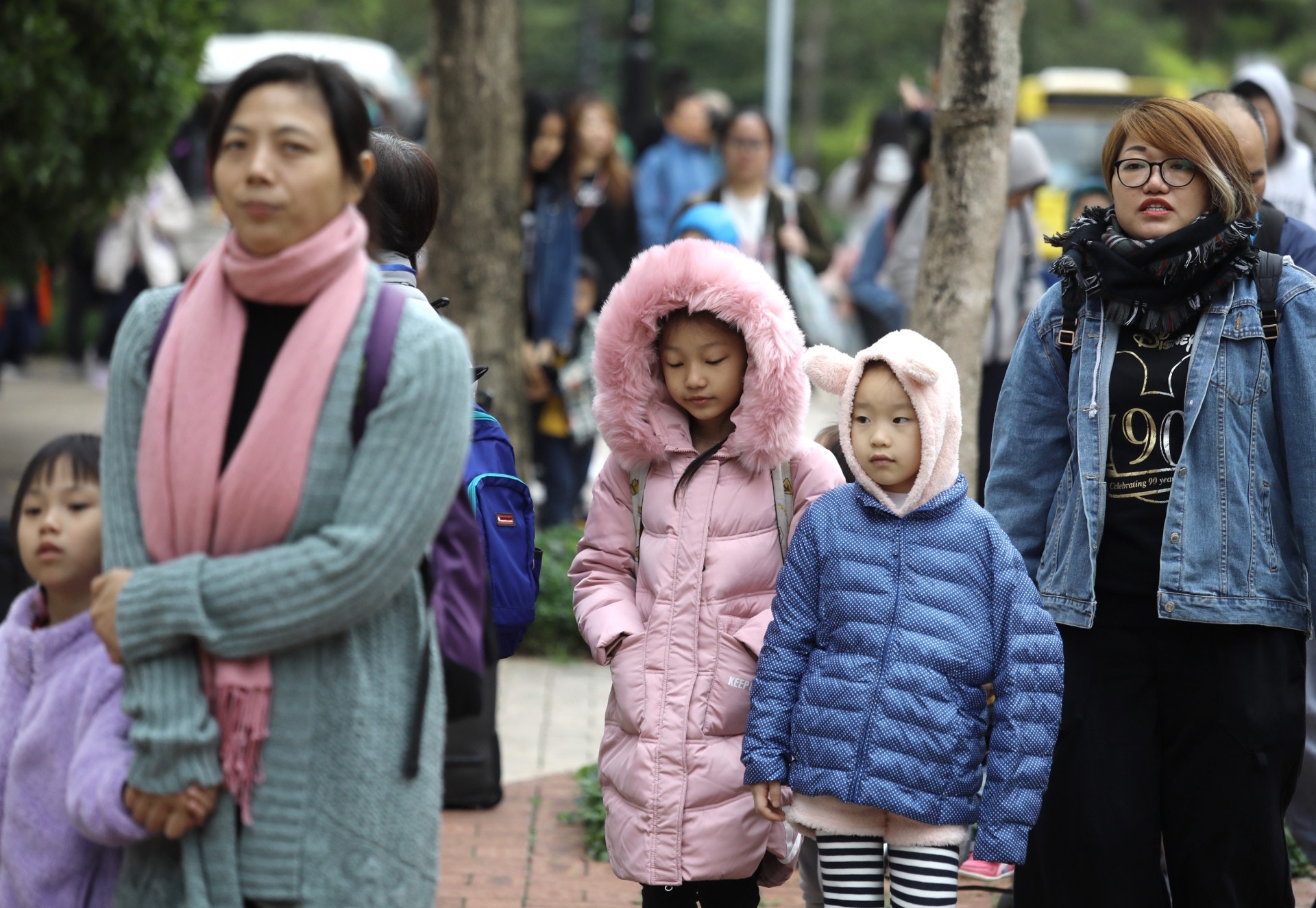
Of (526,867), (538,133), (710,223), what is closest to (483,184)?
(710,223)

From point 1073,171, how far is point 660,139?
798cm

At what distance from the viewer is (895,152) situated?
12.9m

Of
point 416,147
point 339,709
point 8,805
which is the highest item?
point 416,147

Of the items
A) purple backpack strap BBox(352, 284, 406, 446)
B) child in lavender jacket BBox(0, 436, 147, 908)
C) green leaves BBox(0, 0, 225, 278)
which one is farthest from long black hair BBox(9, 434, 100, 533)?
green leaves BBox(0, 0, 225, 278)

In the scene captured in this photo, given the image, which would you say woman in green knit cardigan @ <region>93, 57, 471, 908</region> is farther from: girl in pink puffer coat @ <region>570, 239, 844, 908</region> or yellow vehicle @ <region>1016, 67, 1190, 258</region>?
yellow vehicle @ <region>1016, 67, 1190, 258</region>

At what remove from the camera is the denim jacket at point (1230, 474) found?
3695mm

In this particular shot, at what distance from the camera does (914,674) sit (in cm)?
351

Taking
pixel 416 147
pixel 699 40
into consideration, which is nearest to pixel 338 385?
pixel 416 147

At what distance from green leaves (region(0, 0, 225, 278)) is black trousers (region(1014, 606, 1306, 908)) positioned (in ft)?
22.9

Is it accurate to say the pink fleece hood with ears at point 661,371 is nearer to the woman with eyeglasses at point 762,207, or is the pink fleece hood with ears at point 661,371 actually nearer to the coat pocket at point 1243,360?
the coat pocket at point 1243,360

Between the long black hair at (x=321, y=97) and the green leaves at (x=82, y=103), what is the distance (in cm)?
665

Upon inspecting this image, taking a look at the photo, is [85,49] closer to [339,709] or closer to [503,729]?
[503,729]

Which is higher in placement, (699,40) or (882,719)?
(699,40)

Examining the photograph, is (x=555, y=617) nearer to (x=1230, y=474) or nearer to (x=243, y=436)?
(x=1230, y=474)
